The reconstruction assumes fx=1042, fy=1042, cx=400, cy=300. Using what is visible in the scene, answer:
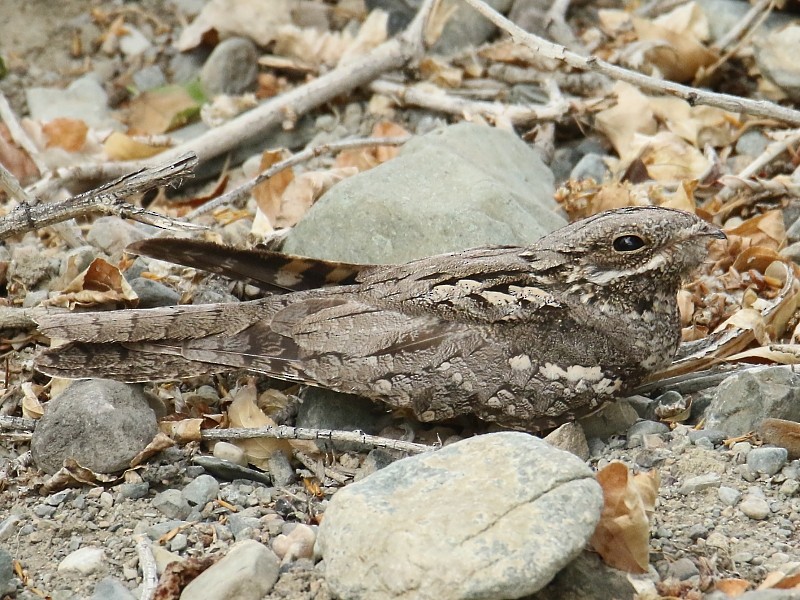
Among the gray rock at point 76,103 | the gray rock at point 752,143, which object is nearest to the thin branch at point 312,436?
the gray rock at point 752,143

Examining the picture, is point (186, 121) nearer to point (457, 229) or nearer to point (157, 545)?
point (457, 229)

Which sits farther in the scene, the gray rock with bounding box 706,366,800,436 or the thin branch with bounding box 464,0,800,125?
the thin branch with bounding box 464,0,800,125

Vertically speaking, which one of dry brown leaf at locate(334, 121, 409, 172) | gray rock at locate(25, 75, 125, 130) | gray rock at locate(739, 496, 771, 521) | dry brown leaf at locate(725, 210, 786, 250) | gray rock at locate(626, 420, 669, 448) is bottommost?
gray rock at locate(25, 75, 125, 130)

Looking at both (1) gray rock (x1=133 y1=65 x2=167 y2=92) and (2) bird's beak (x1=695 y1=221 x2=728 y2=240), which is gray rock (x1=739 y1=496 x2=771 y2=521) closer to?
(2) bird's beak (x1=695 y1=221 x2=728 y2=240)

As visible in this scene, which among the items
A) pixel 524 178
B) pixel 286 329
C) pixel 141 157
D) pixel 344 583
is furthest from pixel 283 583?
pixel 141 157

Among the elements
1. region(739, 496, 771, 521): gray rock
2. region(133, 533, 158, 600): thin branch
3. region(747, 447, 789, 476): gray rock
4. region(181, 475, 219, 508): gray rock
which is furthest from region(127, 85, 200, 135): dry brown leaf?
region(739, 496, 771, 521): gray rock

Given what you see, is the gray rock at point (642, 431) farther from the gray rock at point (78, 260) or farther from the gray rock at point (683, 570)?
the gray rock at point (78, 260)

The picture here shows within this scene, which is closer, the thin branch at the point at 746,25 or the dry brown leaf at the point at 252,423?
the dry brown leaf at the point at 252,423

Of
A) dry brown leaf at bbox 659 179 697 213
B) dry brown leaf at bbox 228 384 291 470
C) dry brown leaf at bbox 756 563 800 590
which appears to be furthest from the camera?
dry brown leaf at bbox 659 179 697 213
